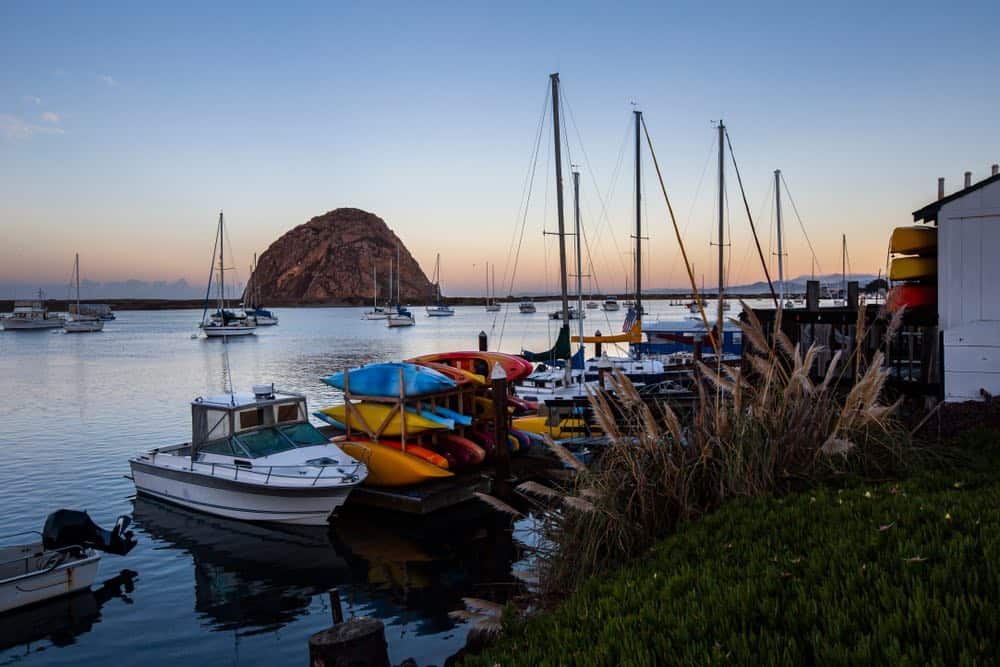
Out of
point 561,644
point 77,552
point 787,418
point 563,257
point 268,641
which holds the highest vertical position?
point 563,257

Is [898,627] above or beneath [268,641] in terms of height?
above

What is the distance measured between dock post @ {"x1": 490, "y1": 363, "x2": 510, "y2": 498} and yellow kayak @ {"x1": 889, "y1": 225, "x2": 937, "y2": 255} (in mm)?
8291

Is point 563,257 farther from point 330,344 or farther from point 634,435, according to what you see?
point 330,344

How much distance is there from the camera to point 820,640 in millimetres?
3516

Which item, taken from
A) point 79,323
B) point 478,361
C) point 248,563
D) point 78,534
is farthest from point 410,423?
point 79,323

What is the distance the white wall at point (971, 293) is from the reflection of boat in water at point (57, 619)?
14463mm

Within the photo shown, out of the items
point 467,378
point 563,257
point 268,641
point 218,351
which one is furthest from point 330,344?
point 268,641

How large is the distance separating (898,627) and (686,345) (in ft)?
111

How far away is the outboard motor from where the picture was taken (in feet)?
38.7

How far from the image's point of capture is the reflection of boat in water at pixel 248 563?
11.4m

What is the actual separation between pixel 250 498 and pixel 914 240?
46.6 ft

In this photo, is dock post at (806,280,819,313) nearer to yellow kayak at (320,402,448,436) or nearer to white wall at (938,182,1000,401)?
white wall at (938,182,1000,401)

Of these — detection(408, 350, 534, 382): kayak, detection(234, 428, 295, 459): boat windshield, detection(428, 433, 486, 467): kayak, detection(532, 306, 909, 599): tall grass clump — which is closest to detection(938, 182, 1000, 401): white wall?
detection(532, 306, 909, 599): tall grass clump

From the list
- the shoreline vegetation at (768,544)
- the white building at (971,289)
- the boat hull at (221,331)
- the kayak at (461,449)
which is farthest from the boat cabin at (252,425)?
the boat hull at (221,331)
